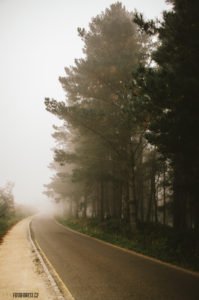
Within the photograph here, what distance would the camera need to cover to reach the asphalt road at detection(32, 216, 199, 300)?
17.4 feet

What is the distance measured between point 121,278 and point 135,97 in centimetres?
776

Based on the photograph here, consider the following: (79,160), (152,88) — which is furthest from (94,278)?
(79,160)

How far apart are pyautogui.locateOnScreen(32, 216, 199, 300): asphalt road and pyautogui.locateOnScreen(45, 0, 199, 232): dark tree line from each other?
3339 millimetres

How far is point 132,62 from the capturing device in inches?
518

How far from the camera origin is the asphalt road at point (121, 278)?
17.4 feet

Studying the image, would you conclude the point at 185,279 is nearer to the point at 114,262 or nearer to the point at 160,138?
the point at 114,262

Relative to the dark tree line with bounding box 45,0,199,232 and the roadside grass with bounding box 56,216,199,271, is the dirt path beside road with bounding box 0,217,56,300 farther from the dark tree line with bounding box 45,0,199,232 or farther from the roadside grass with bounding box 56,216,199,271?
the dark tree line with bounding box 45,0,199,232

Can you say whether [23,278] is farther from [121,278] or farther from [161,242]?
[161,242]

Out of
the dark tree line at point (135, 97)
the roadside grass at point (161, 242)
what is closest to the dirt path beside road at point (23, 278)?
the roadside grass at point (161, 242)

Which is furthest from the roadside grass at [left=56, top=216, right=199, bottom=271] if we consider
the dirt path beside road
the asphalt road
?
the dirt path beside road

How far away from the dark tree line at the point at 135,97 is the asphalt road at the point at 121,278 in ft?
11.0

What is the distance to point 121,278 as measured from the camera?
6.47 metres

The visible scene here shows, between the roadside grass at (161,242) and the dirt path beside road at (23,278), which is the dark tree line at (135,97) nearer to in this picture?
the roadside grass at (161,242)

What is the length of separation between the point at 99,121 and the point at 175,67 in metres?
6.48
